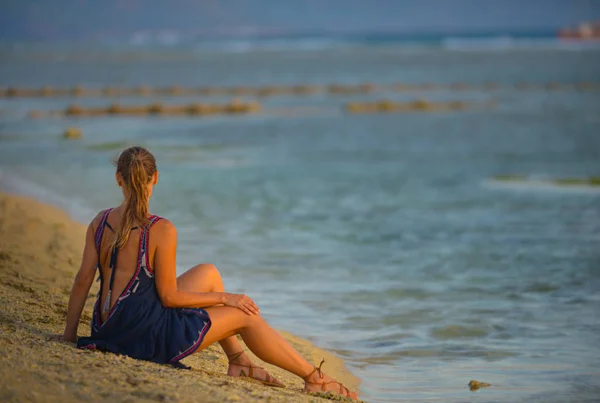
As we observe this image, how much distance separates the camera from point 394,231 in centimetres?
1092

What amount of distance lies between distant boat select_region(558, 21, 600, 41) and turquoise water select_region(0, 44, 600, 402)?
14206cm

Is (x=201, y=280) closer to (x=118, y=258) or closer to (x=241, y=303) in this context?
(x=241, y=303)

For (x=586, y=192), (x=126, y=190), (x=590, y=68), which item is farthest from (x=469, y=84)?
(x=126, y=190)

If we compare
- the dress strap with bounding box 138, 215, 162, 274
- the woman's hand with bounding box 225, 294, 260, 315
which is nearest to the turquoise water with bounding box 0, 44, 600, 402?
the woman's hand with bounding box 225, 294, 260, 315

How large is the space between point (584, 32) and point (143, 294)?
166536mm

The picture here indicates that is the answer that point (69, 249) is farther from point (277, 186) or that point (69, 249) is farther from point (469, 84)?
point (469, 84)

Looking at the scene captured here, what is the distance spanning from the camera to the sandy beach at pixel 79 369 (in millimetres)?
3795

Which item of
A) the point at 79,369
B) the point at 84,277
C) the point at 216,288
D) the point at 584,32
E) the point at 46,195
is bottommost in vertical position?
the point at 79,369

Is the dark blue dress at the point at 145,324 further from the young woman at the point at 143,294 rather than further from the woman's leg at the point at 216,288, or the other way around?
the woman's leg at the point at 216,288

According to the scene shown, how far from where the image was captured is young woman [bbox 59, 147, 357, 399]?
427cm

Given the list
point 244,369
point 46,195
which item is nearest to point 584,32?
point 46,195

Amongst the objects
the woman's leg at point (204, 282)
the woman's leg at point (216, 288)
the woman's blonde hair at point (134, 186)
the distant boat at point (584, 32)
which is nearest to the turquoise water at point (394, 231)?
the woman's leg at point (216, 288)

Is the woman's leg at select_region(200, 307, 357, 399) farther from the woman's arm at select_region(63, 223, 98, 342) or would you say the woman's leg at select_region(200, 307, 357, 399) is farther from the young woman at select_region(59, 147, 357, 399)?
the woman's arm at select_region(63, 223, 98, 342)

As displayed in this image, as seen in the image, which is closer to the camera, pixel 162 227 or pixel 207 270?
pixel 162 227
